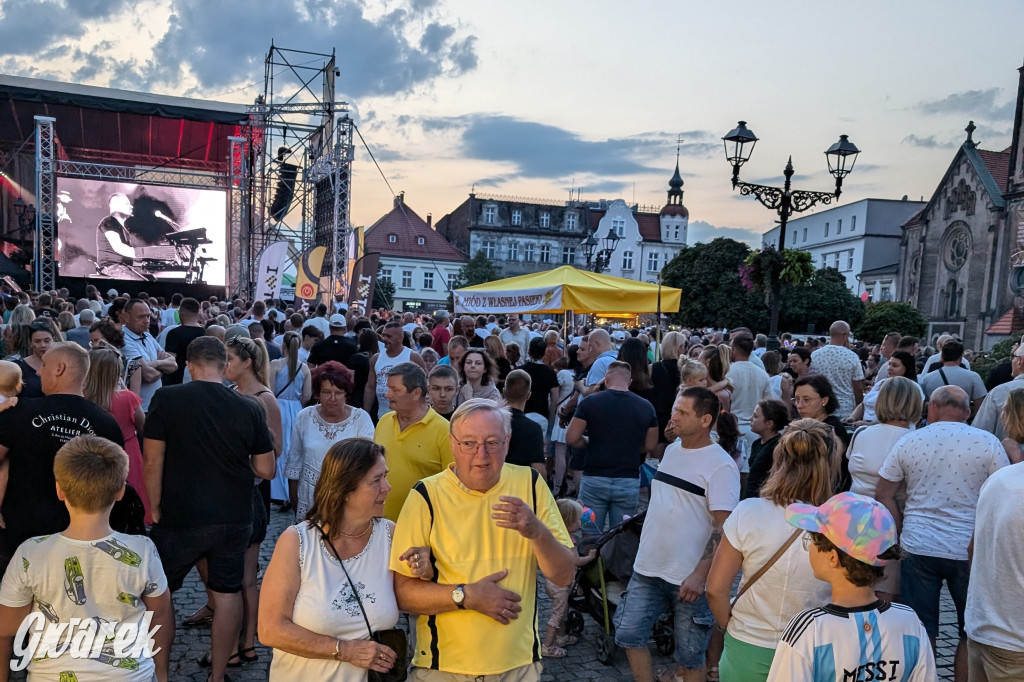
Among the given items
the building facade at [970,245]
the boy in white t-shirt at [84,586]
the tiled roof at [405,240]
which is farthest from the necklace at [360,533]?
the tiled roof at [405,240]

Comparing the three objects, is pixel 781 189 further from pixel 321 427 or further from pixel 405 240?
pixel 405 240

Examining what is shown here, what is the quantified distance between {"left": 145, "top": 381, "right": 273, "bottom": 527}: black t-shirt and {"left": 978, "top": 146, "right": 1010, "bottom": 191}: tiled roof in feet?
174

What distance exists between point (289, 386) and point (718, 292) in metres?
37.5

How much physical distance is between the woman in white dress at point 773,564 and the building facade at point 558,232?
61.5 metres

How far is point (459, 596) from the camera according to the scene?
2.38 m

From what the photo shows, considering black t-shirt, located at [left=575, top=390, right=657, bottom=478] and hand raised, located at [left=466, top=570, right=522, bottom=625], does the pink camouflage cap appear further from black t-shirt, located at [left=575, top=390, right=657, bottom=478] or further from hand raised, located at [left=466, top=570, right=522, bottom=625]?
black t-shirt, located at [left=575, top=390, right=657, bottom=478]

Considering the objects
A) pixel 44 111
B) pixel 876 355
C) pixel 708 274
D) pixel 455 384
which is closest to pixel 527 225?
pixel 708 274

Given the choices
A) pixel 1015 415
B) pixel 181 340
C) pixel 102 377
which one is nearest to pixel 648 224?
pixel 181 340

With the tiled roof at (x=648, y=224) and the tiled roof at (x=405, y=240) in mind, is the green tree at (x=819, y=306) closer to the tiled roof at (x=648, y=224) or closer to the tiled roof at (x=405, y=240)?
the tiled roof at (x=405, y=240)

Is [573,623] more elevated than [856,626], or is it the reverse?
[856,626]

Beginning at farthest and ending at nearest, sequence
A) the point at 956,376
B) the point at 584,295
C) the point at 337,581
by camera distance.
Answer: the point at 584,295 → the point at 956,376 → the point at 337,581

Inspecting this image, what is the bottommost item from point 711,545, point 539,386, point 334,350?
point 711,545

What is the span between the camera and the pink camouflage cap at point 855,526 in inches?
81.9

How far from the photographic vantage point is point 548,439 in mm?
8219
